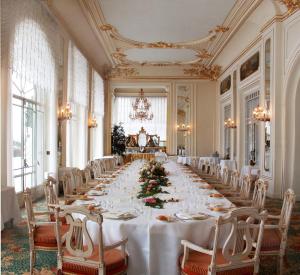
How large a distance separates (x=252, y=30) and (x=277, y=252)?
8391 mm

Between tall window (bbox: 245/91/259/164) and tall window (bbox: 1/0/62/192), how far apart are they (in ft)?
21.2

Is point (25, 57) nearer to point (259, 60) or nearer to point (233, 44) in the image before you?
point (259, 60)

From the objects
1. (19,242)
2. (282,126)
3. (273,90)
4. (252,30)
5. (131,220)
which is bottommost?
(19,242)

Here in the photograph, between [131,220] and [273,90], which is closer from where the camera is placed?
[131,220]

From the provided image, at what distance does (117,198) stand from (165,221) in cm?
127

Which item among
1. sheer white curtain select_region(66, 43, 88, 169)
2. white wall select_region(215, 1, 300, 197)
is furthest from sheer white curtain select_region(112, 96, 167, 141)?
white wall select_region(215, 1, 300, 197)

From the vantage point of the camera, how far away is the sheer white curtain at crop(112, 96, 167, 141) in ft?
73.2

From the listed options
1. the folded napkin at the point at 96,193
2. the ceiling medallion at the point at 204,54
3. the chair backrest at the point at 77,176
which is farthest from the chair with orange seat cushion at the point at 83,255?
the ceiling medallion at the point at 204,54

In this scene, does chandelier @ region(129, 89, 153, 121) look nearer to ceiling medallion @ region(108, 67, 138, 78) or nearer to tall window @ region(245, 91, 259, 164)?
ceiling medallion @ region(108, 67, 138, 78)

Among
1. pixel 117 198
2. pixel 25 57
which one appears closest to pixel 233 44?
pixel 25 57

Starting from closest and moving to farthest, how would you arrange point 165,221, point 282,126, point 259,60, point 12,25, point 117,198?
point 165,221 → point 117,198 → point 12,25 → point 282,126 → point 259,60

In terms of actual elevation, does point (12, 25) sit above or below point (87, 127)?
above

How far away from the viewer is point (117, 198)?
4230 mm

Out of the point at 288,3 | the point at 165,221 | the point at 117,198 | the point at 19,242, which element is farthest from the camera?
the point at 288,3
